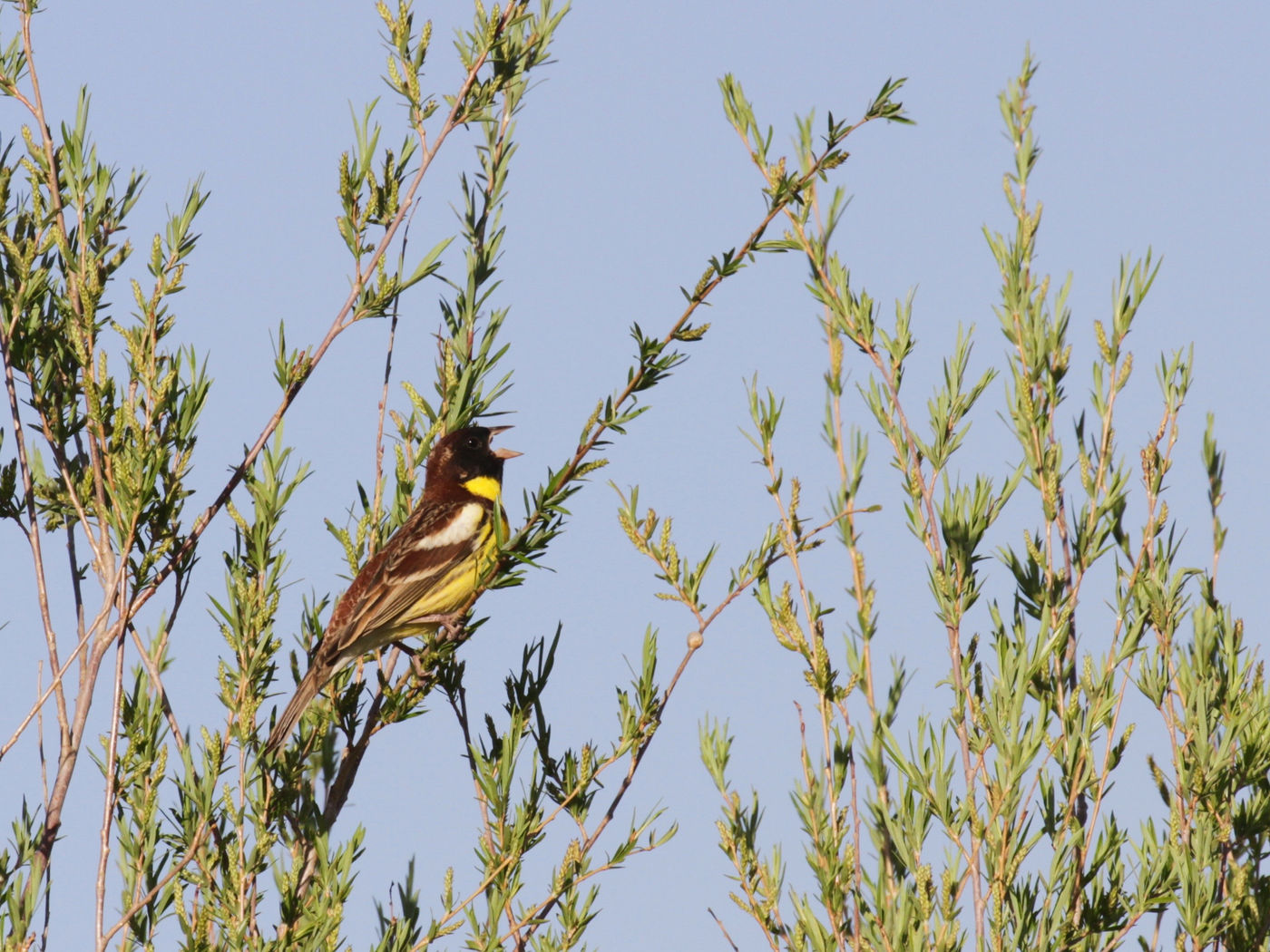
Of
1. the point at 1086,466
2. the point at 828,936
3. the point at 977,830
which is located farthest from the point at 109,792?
the point at 1086,466

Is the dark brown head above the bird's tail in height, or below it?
above

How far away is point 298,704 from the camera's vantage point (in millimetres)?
5078

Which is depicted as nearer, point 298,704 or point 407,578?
point 298,704

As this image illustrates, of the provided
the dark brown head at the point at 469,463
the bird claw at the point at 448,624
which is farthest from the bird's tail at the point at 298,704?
the dark brown head at the point at 469,463

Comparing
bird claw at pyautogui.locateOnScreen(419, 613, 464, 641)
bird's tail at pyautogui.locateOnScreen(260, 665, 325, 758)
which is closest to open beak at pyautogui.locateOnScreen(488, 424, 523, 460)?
bird claw at pyautogui.locateOnScreen(419, 613, 464, 641)

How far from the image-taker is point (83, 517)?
4.53 m

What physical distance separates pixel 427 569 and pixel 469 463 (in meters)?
1.26

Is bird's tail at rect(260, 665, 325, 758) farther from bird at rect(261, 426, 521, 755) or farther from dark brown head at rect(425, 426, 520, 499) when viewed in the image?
dark brown head at rect(425, 426, 520, 499)

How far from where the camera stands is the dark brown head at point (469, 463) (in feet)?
25.2

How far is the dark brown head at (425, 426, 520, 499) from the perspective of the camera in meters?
7.69

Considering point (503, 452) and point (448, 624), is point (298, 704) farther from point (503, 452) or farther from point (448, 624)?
point (503, 452)

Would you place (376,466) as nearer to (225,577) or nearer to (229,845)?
(225,577)

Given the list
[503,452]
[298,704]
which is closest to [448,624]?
[298,704]

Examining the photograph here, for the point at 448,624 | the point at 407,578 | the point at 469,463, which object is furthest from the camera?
the point at 469,463
